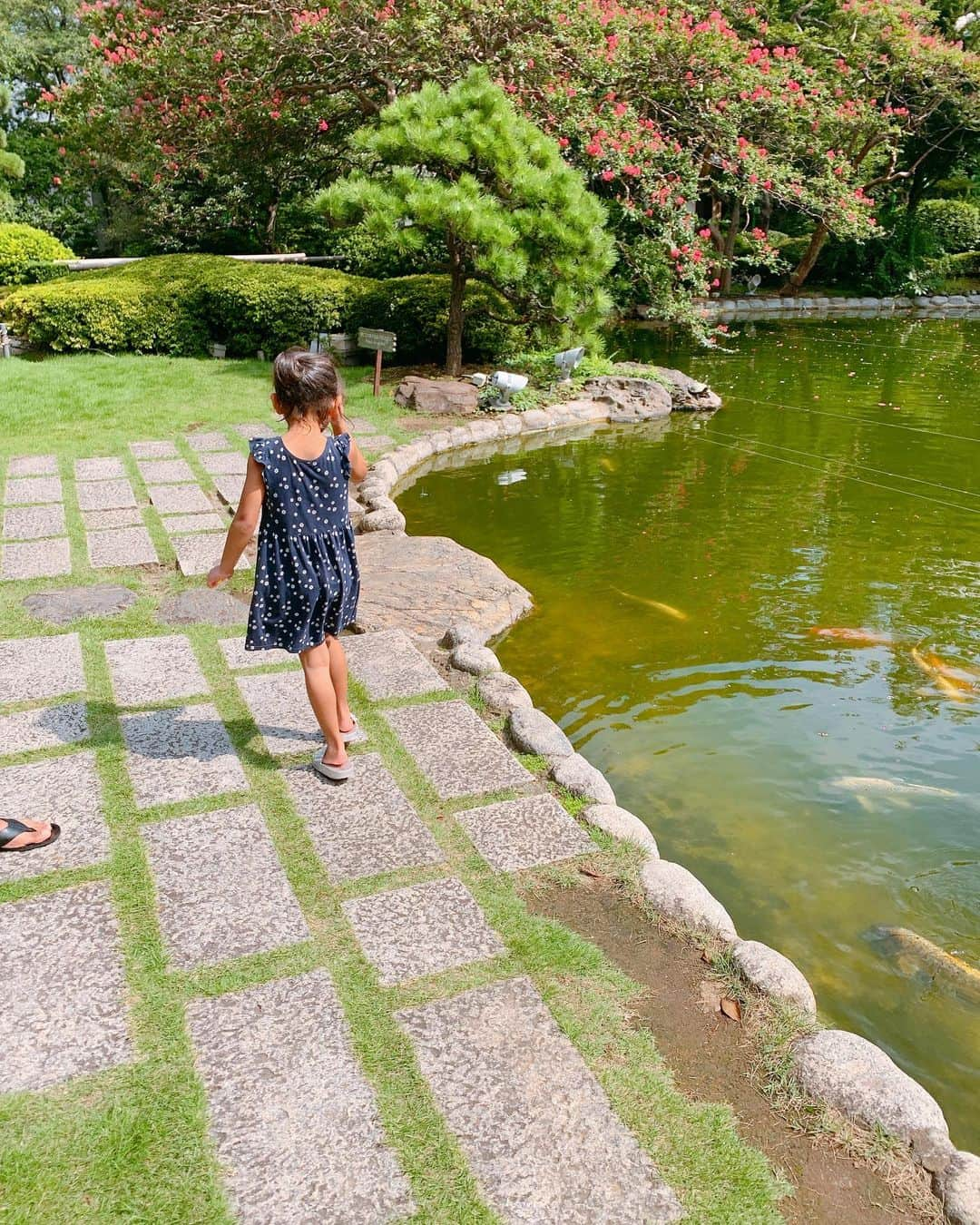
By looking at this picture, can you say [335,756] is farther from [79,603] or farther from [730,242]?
[730,242]

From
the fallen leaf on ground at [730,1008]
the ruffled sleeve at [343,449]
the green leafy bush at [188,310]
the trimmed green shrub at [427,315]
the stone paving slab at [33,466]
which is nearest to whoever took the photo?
the fallen leaf on ground at [730,1008]

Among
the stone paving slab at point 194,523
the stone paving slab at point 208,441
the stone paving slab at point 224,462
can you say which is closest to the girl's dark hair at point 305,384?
the stone paving slab at point 194,523

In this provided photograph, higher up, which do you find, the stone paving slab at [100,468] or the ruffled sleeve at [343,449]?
the ruffled sleeve at [343,449]

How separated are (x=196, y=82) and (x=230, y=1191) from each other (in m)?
11.7

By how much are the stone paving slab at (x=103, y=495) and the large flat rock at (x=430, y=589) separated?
157 cm

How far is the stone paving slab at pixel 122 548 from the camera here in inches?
193

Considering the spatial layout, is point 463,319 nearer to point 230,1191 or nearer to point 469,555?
point 469,555

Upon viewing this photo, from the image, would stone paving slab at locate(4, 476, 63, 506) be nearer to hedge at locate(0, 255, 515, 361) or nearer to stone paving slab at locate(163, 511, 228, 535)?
stone paving slab at locate(163, 511, 228, 535)

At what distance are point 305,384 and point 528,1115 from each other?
1.99 m

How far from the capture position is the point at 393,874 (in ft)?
8.91

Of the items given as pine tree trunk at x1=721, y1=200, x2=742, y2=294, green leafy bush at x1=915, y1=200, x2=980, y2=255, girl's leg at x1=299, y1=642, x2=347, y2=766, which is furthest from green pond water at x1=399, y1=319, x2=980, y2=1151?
green leafy bush at x1=915, y1=200, x2=980, y2=255

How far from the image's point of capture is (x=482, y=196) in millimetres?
8633

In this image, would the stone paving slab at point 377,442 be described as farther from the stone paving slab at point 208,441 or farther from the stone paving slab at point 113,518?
the stone paving slab at point 113,518

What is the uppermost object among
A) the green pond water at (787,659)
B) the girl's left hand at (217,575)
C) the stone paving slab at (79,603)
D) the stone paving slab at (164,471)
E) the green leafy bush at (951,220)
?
the green leafy bush at (951,220)
